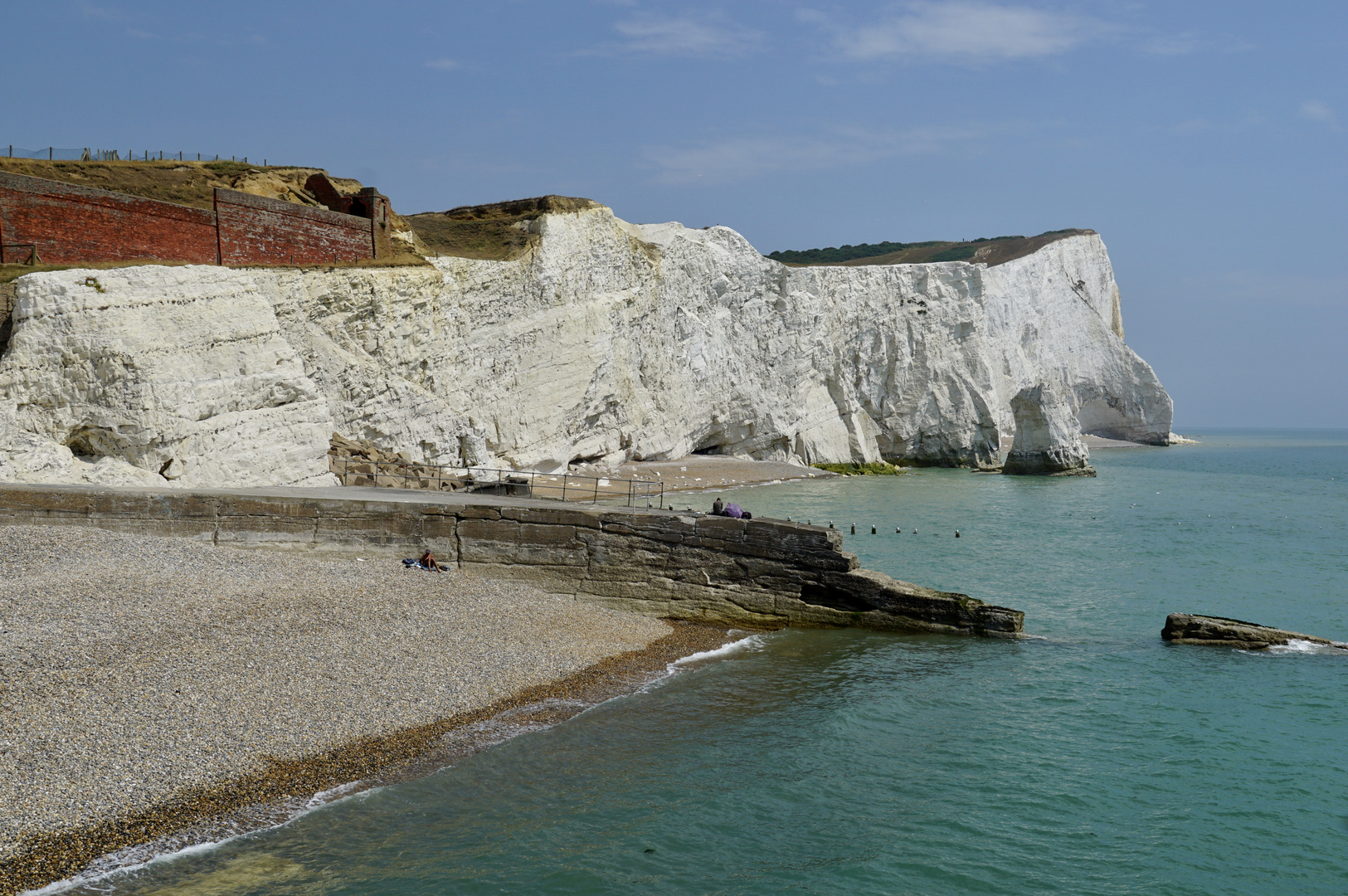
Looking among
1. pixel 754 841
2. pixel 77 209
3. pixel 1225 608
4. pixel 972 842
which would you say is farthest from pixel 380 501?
pixel 1225 608

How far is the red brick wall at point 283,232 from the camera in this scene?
26.5m

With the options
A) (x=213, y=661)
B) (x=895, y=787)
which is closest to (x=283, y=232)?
(x=213, y=661)

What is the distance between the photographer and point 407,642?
12.2 meters

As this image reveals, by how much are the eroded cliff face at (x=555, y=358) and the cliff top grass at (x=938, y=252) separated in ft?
8.53

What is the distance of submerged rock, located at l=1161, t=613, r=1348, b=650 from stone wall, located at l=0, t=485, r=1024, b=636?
355cm

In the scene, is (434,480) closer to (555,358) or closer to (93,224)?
(93,224)

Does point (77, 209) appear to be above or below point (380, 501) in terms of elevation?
above

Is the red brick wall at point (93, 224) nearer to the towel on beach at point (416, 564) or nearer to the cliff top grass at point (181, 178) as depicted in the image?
the cliff top grass at point (181, 178)

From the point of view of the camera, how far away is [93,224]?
23250mm

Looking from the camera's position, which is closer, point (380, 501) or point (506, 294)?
point (380, 501)

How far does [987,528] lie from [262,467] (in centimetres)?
2342

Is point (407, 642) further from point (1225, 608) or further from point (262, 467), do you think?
point (1225, 608)

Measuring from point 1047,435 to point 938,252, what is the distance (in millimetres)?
39108

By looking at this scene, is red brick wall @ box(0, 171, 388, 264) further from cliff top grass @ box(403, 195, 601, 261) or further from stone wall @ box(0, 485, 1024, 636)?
stone wall @ box(0, 485, 1024, 636)
